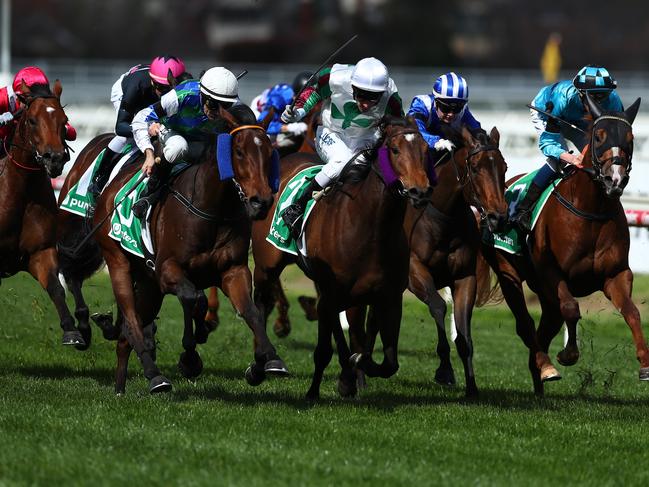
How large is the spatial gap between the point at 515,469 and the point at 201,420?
1903mm

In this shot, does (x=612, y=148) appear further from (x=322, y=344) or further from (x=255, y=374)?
(x=255, y=374)

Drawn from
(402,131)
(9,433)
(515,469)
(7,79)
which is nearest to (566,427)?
(515,469)

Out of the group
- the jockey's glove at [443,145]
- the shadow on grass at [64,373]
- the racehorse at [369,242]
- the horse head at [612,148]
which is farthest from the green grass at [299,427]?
the jockey's glove at [443,145]

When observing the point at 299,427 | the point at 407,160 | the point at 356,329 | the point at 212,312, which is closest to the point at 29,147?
the point at 356,329

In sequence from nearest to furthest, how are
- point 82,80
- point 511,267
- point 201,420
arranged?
point 201,420 → point 511,267 → point 82,80

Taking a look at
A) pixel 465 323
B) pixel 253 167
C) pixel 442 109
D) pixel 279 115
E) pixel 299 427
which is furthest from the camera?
pixel 279 115

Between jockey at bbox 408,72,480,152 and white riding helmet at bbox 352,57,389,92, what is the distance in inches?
31.8

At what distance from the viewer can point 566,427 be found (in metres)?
8.16

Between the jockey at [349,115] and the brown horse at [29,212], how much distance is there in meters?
1.88

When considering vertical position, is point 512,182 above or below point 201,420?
above

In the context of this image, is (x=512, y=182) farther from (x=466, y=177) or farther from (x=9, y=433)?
(x=9, y=433)

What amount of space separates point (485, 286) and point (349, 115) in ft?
7.85

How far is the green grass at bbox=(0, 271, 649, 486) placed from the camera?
21.8ft

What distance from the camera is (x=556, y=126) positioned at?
9.78 m
